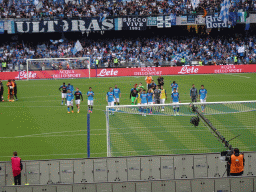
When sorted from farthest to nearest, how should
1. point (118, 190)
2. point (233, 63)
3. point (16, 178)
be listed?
point (233, 63), point (16, 178), point (118, 190)

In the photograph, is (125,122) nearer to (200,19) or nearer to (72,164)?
(72,164)

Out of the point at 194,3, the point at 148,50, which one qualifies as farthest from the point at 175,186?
the point at 194,3

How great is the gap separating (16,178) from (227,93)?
24.4 metres

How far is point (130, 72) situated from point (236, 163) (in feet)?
118

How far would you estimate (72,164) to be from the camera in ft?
43.0

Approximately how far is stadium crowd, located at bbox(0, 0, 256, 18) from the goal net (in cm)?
3533

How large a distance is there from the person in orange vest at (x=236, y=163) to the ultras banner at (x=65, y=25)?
44.5m

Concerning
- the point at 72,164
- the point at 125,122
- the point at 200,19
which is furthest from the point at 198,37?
the point at 72,164

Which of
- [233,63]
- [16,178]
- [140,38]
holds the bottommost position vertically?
[16,178]

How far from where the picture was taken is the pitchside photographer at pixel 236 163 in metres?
12.2

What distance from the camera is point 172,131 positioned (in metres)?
20.2

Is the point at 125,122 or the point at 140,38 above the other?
the point at 140,38

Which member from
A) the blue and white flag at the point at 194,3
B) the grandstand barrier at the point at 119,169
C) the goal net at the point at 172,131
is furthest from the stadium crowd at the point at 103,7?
the grandstand barrier at the point at 119,169

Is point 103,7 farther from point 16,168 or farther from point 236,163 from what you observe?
point 236,163
